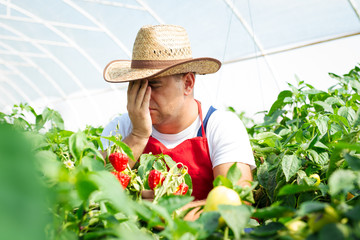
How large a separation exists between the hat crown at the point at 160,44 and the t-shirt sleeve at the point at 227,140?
343 millimetres

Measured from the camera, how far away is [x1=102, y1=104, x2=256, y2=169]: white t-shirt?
4.97 ft

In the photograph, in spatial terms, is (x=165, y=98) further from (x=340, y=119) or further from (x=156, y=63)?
(x=340, y=119)

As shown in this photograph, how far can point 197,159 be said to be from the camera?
5.40ft

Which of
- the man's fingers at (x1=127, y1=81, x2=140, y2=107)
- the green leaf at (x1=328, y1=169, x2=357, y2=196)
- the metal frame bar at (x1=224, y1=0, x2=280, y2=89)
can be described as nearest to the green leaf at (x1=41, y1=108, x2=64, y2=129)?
the man's fingers at (x1=127, y1=81, x2=140, y2=107)

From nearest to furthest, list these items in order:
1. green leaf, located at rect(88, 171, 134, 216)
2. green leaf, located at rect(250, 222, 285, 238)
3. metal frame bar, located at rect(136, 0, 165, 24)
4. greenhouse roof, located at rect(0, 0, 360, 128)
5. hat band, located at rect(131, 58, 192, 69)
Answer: green leaf, located at rect(88, 171, 134, 216) → green leaf, located at rect(250, 222, 285, 238) → hat band, located at rect(131, 58, 192, 69) → greenhouse roof, located at rect(0, 0, 360, 128) → metal frame bar, located at rect(136, 0, 165, 24)

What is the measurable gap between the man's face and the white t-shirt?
0.11m

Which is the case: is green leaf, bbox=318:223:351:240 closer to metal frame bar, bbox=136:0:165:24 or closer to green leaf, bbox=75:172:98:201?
green leaf, bbox=75:172:98:201

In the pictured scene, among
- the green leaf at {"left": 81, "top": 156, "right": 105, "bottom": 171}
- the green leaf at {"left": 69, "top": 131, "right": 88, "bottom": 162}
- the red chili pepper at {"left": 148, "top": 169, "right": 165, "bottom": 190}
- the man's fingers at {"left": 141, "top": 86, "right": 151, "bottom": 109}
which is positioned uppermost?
the man's fingers at {"left": 141, "top": 86, "right": 151, "bottom": 109}

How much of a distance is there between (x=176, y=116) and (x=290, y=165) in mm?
636

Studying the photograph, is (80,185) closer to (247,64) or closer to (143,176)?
(143,176)

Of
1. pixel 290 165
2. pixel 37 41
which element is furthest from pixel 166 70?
pixel 37 41

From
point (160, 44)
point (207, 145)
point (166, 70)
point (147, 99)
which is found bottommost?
point (207, 145)

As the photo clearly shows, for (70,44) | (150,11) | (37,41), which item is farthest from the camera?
(37,41)

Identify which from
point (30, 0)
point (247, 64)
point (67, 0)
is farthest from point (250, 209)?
point (30, 0)
